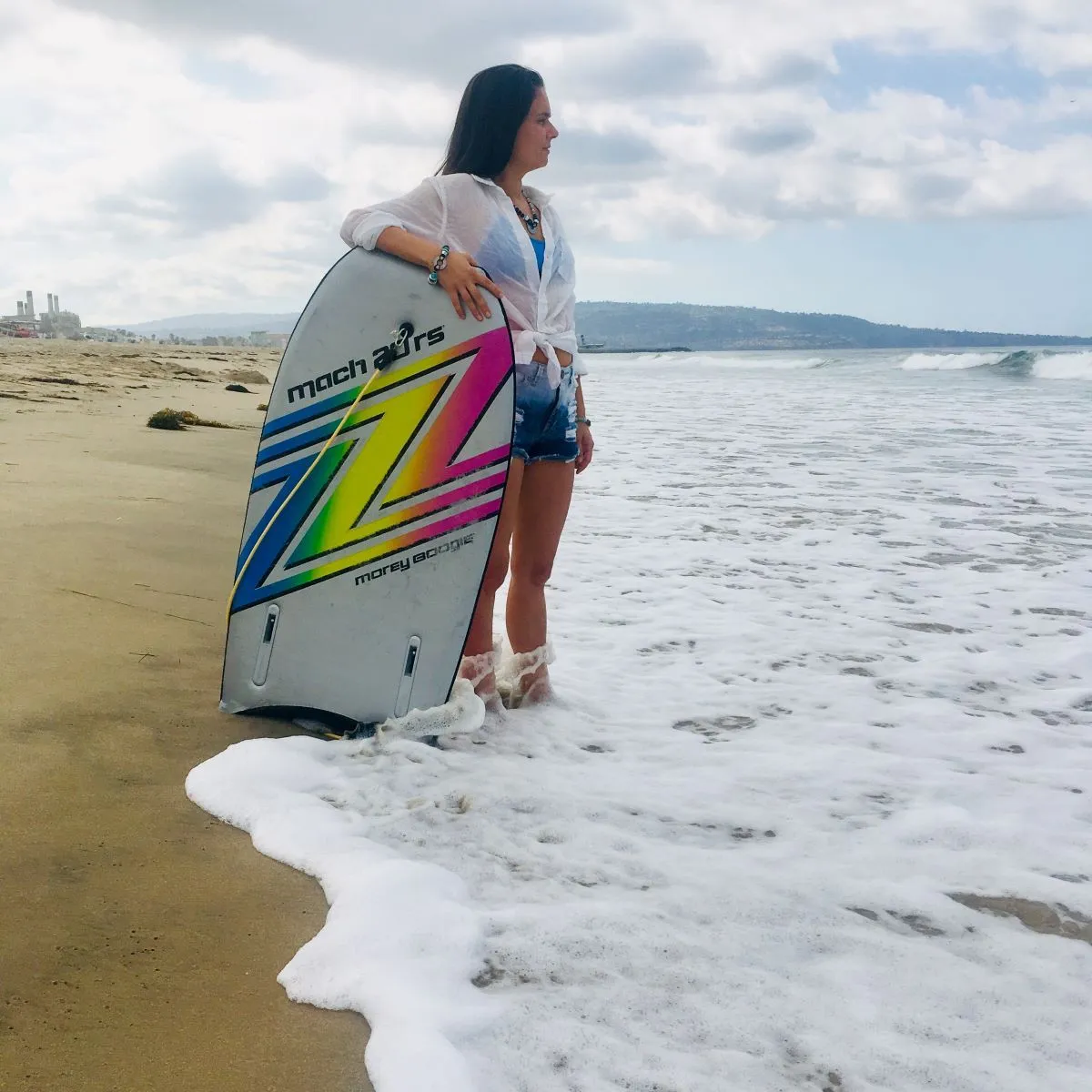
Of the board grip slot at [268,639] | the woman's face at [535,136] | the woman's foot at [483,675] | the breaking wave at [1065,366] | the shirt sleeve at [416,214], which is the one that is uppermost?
the breaking wave at [1065,366]

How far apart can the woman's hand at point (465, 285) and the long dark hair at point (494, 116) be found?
269 millimetres

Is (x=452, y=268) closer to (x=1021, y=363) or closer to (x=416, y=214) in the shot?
(x=416, y=214)

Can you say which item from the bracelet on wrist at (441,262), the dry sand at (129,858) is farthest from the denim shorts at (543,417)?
the dry sand at (129,858)

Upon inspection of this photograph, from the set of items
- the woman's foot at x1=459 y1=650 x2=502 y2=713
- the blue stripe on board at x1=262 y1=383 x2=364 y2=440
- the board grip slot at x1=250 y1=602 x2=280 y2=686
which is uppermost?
the blue stripe on board at x1=262 y1=383 x2=364 y2=440

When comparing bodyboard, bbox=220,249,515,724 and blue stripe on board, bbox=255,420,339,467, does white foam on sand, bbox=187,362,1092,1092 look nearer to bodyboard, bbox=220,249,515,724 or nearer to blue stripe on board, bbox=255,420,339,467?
bodyboard, bbox=220,249,515,724

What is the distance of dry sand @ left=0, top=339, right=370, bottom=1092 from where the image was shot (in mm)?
1351

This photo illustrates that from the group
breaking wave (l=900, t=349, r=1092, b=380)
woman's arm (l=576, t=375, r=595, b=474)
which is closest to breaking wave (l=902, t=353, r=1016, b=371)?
breaking wave (l=900, t=349, r=1092, b=380)

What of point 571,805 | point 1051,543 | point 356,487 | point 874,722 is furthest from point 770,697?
point 1051,543

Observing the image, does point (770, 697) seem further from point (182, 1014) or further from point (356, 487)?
point (182, 1014)

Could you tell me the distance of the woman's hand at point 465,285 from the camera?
2.38 metres

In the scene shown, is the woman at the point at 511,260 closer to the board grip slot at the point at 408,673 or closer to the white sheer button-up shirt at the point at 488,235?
the white sheer button-up shirt at the point at 488,235

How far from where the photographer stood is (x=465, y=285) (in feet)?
7.83

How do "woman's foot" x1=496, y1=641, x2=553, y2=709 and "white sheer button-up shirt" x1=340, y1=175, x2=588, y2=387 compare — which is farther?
"woman's foot" x1=496, y1=641, x2=553, y2=709

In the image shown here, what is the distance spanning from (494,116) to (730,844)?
1.79 m
